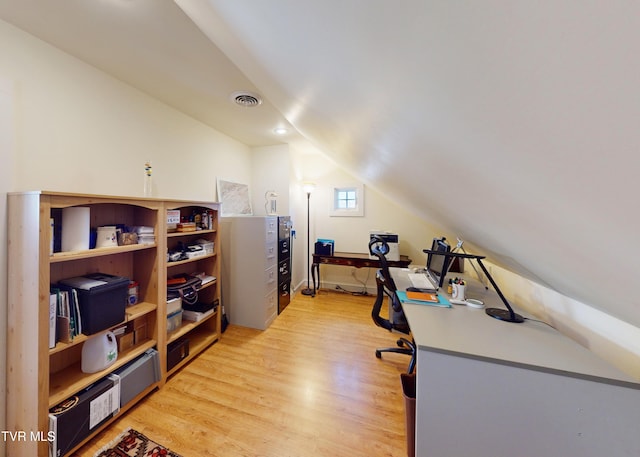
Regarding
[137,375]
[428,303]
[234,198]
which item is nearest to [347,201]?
[234,198]

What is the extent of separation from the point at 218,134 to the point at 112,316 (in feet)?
7.02

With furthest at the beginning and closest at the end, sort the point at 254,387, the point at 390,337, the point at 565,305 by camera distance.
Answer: the point at 390,337, the point at 254,387, the point at 565,305

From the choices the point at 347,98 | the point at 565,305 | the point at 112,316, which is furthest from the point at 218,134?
the point at 565,305

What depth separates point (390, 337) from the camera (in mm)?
2432

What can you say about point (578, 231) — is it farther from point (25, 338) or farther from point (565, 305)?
point (25, 338)

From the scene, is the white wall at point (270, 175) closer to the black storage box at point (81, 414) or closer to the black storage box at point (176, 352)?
the black storage box at point (176, 352)

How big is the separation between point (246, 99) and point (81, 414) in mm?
2398

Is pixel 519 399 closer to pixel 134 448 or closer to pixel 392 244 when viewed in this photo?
pixel 134 448

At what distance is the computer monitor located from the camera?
6.06ft

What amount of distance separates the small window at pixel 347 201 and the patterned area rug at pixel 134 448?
10.7 ft

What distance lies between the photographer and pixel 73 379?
1354 mm

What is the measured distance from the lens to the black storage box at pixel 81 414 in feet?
3.88

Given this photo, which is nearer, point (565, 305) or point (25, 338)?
point (25, 338)

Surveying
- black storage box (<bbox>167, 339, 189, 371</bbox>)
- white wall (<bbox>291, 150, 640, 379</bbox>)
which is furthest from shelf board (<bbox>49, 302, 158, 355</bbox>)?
white wall (<bbox>291, 150, 640, 379</bbox>)
